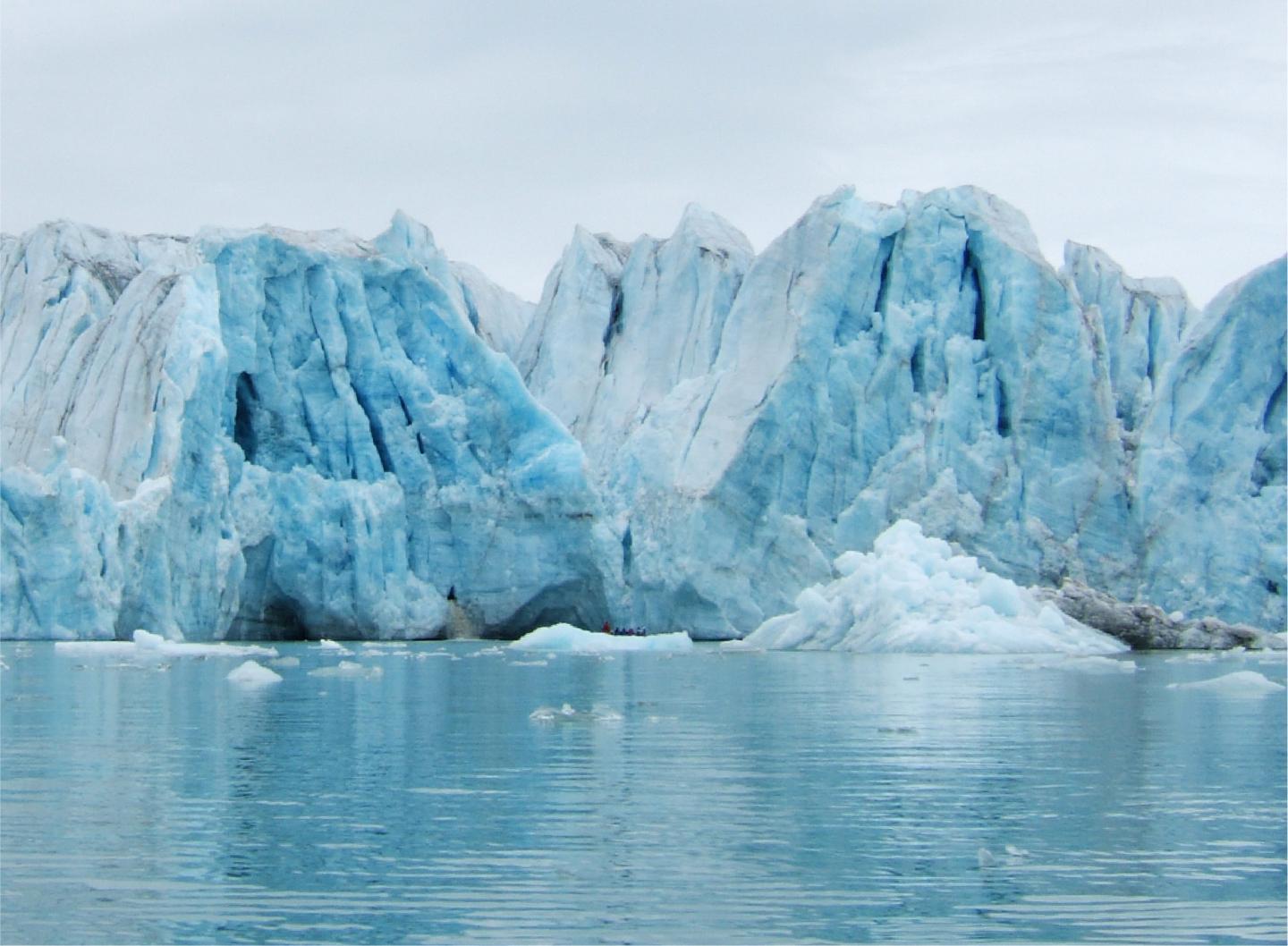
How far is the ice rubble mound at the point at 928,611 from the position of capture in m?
22.1

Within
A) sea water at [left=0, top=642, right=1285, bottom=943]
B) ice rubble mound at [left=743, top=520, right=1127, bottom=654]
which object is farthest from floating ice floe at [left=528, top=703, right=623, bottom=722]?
ice rubble mound at [left=743, top=520, right=1127, bottom=654]

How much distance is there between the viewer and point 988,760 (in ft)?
30.7

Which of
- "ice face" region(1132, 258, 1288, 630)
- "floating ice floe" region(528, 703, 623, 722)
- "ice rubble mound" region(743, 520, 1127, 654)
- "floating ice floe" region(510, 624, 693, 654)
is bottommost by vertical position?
"floating ice floe" region(510, 624, 693, 654)

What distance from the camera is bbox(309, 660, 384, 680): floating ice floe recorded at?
17.0 meters

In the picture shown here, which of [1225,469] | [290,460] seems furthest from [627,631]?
[1225,469]

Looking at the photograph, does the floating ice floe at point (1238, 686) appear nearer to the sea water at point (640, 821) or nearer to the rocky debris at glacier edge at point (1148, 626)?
the sea water at point (640, 821)

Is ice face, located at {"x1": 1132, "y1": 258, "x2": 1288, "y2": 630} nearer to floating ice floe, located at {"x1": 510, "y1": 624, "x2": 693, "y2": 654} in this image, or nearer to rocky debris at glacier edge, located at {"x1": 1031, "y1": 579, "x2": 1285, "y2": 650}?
rocky debris at glacier edge, located at {"x1": 1031, "y1": 579, "x2": 1285, "y2": 650}

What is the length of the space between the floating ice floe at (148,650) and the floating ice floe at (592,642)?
4.23m

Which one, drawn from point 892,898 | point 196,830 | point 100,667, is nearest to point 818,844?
point 892,898

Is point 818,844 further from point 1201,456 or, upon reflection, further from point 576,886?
point 1201,456

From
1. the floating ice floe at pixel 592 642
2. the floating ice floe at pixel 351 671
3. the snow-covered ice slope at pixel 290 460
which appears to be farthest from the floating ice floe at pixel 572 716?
the snow-covered ice slope at pixel 290 460

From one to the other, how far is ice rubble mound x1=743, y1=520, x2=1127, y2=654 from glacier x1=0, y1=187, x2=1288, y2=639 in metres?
3.65

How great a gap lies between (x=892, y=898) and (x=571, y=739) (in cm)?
504

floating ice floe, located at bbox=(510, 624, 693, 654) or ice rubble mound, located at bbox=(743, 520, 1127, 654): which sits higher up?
ice rubble mound, located at bbox=(743, 520, 1127, 654)
